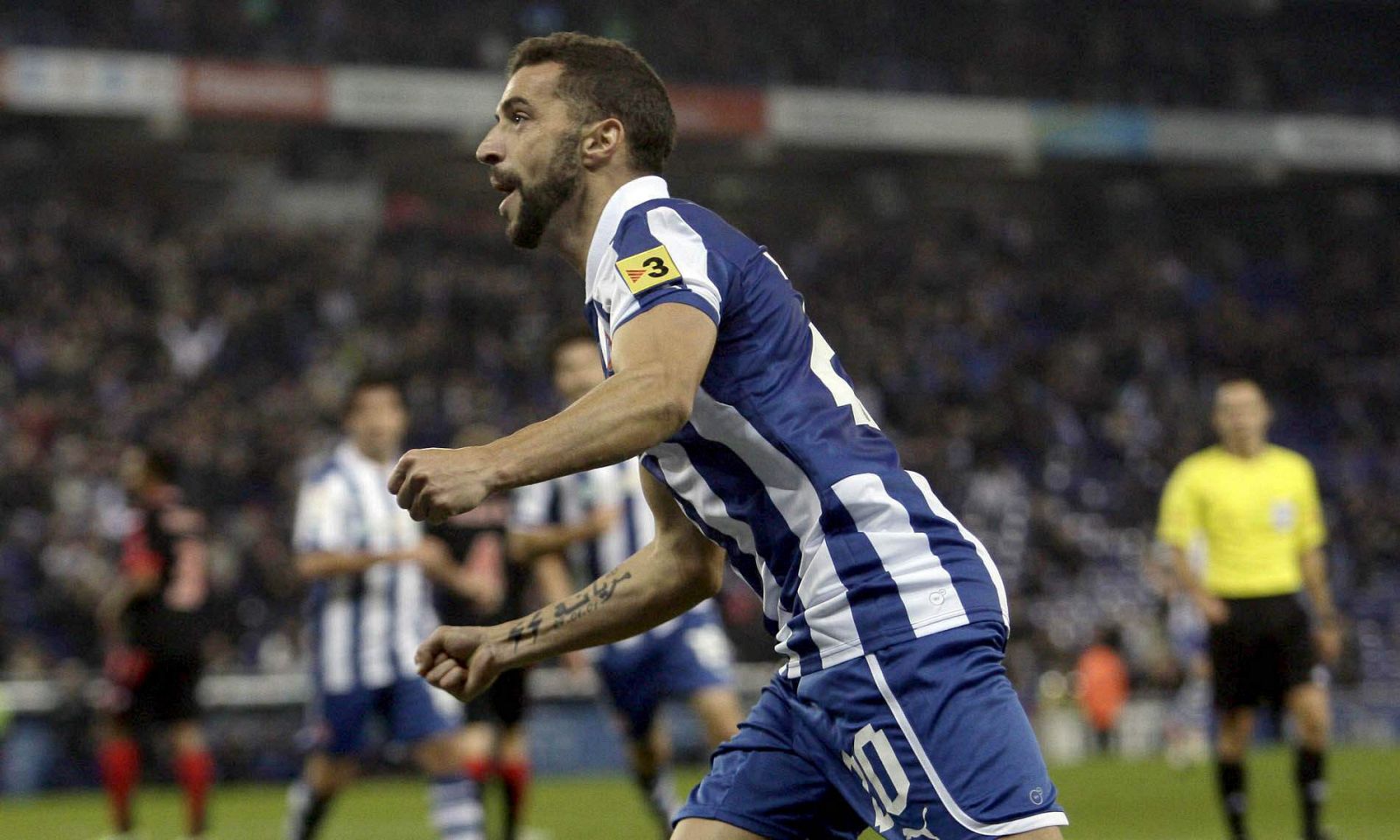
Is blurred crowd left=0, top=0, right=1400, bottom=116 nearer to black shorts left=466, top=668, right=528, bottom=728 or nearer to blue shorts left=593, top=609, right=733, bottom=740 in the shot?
black shorts left=466, top=668, right=528, bottom=728

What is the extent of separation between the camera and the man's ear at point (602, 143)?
10.5 feet

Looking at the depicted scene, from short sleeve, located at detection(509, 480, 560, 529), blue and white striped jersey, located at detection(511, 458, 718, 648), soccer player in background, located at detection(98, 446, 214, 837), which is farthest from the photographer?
soccer player in background, located at detection(98, 446, 214, 837)

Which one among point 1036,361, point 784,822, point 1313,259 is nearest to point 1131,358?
point 1036,361

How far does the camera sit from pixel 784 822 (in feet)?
11.1

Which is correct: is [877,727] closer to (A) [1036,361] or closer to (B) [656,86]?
(B) [656,86]

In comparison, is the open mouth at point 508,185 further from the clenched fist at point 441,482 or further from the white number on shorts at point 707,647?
the white number on shorts at point 707,647

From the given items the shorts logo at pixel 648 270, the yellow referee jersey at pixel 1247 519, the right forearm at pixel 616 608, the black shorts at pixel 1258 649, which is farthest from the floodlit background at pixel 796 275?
the shorts logo at pixel 648 270

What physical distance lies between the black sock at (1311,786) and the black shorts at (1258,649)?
36cm

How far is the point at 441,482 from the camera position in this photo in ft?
8.64

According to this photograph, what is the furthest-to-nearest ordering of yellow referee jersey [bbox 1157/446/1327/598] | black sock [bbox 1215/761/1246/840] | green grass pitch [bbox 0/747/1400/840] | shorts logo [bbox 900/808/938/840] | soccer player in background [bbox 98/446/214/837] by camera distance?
green grass pitch [bbox 0/747/1400/840] < soccer player in background [bbox 98/446/214/837] < yellow referee jersey [bbox 1157/446/1327/598] < black sock [bbox 1215/761/1246/840] < shorts logo [bbox 900/808/938/840]

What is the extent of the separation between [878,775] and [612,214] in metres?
1.08

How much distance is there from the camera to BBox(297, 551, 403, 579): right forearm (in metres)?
7.50

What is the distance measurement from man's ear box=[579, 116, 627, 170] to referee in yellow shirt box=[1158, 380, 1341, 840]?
667cm

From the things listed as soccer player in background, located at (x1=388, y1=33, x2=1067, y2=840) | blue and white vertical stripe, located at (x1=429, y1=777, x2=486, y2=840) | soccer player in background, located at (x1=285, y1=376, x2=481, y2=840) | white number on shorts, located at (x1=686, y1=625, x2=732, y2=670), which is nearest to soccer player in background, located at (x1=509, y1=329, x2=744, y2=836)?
white number on shorts, located at (x1=686, y1=625, x2=732, y2=670)
